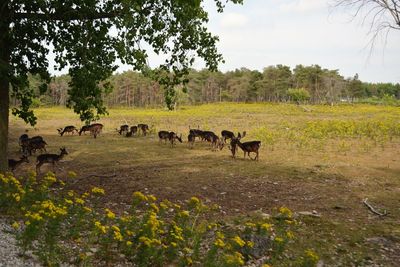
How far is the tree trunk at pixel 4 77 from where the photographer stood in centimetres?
Result: 991

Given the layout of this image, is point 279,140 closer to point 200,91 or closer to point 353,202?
point 353,202

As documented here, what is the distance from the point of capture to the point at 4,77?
33.5 feet

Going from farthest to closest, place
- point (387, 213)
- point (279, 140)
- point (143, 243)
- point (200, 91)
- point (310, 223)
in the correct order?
point (200, 91) → point (279, 140) → point (387, 213) → point (310, 223) → point (143, 243)

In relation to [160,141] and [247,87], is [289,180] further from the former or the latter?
[247,87]

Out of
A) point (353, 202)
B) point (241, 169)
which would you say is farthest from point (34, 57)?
point (353, 202)

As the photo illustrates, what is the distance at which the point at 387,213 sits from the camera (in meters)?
10.8

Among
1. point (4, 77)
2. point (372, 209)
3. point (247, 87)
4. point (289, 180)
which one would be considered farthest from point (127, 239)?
point (247, 87)

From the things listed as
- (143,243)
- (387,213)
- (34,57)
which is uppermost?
(34,57)

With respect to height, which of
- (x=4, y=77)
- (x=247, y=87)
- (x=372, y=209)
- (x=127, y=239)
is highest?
(x=247, y=87)

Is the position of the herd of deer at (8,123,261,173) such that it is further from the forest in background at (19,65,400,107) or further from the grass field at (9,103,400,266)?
the forest in background at (19,65,400,107)

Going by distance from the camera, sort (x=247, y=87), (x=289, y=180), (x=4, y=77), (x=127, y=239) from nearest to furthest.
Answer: (x=127, y=239), (x=4, y=77), (x=289, y=180), (x=247, y=87)

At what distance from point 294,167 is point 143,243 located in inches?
456

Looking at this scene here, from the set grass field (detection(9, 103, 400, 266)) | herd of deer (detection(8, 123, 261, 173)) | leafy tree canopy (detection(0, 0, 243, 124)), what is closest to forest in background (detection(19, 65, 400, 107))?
herd of deer (detection(8, 123, 261, 173))

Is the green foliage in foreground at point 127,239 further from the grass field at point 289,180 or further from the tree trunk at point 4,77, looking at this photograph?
the tree trunk at point 4,77
